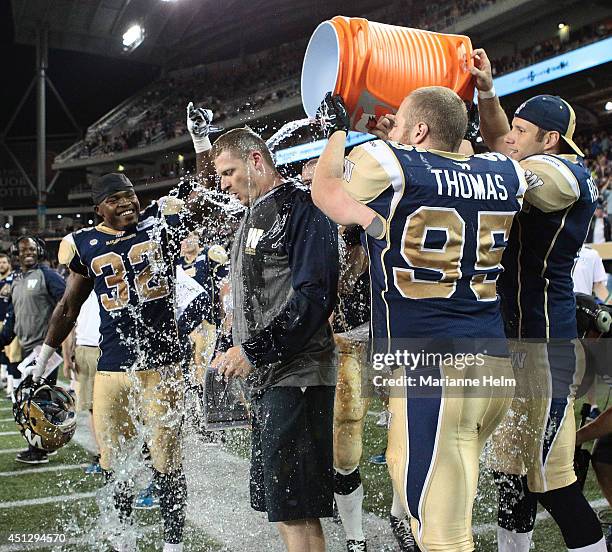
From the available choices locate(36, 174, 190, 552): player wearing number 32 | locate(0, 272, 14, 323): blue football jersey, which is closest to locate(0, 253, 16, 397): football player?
locate(0, 272, 14, 323): blue football jersey

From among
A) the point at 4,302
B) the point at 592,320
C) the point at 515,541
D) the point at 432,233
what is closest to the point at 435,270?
the point at 432,233

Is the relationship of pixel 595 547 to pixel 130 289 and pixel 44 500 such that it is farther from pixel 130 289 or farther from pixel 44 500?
pixel 44 500

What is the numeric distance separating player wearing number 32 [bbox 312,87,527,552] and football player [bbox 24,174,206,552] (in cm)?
154

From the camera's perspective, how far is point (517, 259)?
2.51 m

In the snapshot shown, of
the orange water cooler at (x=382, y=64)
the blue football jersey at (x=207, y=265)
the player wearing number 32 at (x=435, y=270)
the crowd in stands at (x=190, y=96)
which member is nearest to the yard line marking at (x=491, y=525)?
the player wearing number 32 at (x=435, y=270)

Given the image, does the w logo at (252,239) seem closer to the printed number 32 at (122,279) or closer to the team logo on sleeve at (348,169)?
the team logo on sleeve at (348,169)

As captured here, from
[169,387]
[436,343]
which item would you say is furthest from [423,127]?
[169,387]

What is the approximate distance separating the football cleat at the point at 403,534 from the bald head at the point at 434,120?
1.85 m

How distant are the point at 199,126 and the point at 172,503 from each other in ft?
5.52

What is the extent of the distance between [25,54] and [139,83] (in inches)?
215

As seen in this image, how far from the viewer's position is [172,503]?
10.1 ft

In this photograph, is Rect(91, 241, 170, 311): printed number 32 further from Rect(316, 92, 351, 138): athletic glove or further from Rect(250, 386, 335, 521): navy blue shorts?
Rect(316, 92, 351, 138): athletic glove

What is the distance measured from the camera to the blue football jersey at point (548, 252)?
238 cm

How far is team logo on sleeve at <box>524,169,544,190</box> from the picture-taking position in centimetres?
229
